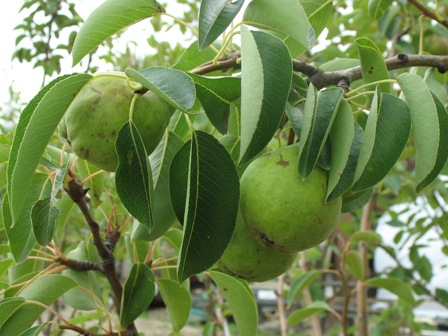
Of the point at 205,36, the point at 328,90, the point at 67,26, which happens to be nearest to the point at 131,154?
the point at 205,36

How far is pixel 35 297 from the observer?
115 centimetres

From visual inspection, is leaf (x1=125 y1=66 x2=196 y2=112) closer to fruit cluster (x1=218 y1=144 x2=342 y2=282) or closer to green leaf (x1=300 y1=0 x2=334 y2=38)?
fruit cluster (x1=218 y1=144 x2=342 y2=282)

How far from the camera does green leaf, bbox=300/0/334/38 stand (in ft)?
4.01

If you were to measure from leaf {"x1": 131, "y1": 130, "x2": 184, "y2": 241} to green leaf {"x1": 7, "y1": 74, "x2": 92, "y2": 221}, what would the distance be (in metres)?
0.20

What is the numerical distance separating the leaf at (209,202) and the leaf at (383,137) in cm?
18

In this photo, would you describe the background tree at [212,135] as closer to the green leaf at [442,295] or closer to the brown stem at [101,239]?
the brown stem at [101,239]

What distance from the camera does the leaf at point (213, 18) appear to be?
2.65ft

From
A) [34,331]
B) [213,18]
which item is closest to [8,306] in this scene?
[34,331]

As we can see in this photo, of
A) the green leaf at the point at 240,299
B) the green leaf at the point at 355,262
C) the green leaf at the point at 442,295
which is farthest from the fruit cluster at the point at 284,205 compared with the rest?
the green leaf at the point at 442,295

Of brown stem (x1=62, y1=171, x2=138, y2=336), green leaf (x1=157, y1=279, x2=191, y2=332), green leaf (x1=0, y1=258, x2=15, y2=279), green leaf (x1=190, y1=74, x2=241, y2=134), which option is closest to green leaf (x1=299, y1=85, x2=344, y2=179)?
green leaf (x1=190, y1=74, x2=241, y2=134)

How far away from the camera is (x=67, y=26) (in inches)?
107

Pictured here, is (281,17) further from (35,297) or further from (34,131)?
(35,297)

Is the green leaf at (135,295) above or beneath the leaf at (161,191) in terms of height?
beneath

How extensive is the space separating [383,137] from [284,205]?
0.18 meters
